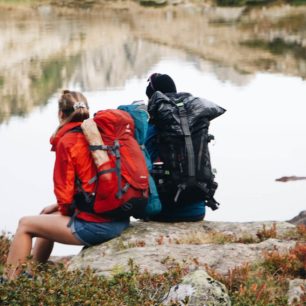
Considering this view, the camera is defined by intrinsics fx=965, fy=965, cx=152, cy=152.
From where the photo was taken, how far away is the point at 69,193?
9820 millimetres

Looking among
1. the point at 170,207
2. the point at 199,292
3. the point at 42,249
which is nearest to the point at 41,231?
the point at 42,249

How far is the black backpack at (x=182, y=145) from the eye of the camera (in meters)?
10.6

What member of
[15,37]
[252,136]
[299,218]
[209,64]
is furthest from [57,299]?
[15,37]

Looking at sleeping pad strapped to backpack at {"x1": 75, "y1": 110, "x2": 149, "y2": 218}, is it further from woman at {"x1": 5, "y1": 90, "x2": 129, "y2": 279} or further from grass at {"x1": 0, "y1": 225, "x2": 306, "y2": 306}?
grass at {"x1": 0, "y1": 225, "x2": 306, "y2": 306}

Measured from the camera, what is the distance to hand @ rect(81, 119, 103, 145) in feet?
32.3

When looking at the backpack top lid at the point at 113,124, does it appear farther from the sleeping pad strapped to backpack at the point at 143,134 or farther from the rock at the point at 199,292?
the rock at the point at 199,292

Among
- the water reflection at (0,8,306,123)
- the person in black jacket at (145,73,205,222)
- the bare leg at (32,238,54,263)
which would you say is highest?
the person in black jacket at (145,73,205,222)

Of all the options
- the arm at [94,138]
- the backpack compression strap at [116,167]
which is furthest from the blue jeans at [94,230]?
the arm at [94,138]

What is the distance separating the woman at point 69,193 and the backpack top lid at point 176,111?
87cm

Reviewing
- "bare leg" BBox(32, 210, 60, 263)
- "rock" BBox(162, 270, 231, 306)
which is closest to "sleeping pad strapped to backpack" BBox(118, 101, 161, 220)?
"bare leg" BBox(32, 210, 60, 263)

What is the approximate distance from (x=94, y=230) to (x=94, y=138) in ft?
3.29

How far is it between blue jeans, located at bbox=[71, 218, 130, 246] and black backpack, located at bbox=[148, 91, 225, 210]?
0.77 meters

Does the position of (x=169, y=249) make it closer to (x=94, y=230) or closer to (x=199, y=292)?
(x=94, y=230)

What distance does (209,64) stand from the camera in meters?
55.7
